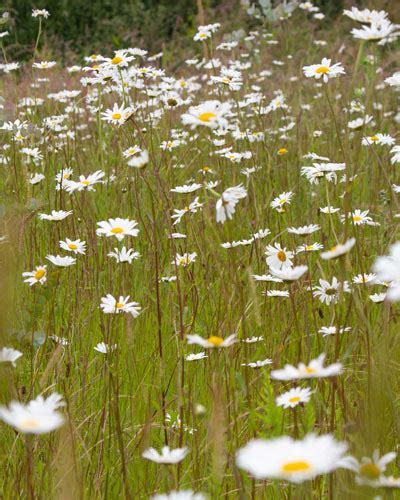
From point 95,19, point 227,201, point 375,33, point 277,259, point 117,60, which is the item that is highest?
point 95,19

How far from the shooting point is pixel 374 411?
0.79 meters

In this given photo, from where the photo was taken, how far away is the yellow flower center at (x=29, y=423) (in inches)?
29.4

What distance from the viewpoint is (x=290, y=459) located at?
0.65 metres

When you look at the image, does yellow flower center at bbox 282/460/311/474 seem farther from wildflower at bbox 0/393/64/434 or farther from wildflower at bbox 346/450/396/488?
wildflower at bbox 0/393/64/434

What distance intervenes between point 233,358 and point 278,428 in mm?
671

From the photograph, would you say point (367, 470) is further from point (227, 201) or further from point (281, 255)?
point (281, 255)

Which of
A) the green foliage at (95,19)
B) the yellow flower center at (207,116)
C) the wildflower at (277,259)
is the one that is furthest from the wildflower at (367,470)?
the green foliage at (95,19)

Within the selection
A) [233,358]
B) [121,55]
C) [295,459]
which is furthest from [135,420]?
[121,55]

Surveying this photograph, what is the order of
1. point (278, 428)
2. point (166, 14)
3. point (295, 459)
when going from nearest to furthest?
1. point (295, 459)
2. point (278, 428)
3. point (166, 14)

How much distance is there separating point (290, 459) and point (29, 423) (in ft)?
0.86

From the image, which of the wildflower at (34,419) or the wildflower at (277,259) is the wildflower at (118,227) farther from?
the wildflower at (34,419)

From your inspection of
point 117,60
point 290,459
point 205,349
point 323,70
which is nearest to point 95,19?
point 117,60

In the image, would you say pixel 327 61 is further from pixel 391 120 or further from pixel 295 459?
pixel 391 120

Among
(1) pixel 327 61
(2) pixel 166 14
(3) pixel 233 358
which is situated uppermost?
(2) pixel 166 14
